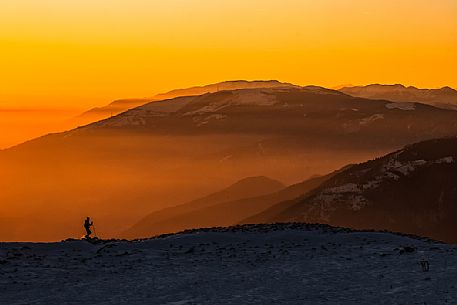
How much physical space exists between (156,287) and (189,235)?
16.9m

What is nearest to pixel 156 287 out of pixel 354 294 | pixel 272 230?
pixel 354 294

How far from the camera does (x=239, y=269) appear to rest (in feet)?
132

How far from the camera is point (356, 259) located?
A: 135ft

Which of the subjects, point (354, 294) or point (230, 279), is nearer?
point (354, 294)

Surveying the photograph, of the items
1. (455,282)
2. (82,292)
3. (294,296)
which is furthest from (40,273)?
(455,282)

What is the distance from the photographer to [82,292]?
3525cm

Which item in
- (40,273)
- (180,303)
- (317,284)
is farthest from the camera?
(40,273)

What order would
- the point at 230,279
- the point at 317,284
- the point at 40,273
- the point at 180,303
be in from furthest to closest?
1. the point at 40,273
2. the point at 230,279
3. the point at 317,284
4. the point at 180,303

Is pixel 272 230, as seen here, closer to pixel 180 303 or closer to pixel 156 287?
pixel 156 287

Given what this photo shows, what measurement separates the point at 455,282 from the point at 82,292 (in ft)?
60.0

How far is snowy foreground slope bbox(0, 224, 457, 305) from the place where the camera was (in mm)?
32125

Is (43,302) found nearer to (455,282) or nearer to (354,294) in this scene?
(354,294)

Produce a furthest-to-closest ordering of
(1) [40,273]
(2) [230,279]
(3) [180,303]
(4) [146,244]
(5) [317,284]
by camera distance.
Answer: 1. (4) [146,244]
2. (1) [40,273]
3. (2) [230,279]
4. (5) [317,284]
5. (3) [180,303]

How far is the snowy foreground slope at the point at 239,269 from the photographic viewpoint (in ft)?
105
